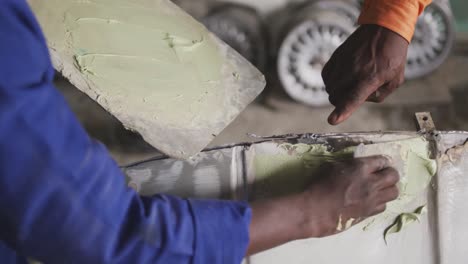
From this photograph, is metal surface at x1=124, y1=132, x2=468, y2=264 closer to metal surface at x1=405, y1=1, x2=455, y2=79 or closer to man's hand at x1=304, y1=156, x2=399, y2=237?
man's hand at x1=304, y1=156, x2=399, y2=237

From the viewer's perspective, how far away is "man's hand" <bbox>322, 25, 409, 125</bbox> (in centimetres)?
87

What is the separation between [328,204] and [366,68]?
0.27 meters

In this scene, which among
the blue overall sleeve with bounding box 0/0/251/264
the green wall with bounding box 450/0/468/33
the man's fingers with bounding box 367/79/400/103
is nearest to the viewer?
the blue overall sleeve with bounding box 0/0/251/264

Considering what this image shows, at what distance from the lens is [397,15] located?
0.87 m

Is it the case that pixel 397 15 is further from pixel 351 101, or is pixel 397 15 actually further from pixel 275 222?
pixel 275 222

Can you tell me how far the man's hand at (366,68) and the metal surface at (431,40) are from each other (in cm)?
85

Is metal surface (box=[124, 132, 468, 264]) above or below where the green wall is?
below

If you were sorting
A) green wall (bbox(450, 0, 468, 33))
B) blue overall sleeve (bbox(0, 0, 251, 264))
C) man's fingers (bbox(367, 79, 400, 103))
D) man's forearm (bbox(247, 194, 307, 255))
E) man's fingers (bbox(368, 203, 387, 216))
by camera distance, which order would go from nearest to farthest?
blue overall sleeve (bbox(0, 0, 251, 264))
man's forearm (bbox(247, 194, 307, 255))
man's fingers (bbox(368, 203, 387, 216))
man's fingers (bbox(367, 79, 400, 103))
green wall (bbox(450, 0, 468, 33))

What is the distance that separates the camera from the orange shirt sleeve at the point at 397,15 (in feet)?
2.87

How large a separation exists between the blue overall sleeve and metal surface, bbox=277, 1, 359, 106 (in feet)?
3.70

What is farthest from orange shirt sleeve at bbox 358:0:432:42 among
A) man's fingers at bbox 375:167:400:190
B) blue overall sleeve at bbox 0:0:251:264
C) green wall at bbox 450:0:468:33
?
green wall at bbox 450:0:468:33

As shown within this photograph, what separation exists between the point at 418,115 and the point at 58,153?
2.10 feet

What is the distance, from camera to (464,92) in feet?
5.91

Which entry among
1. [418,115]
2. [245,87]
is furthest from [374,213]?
[245,87]
